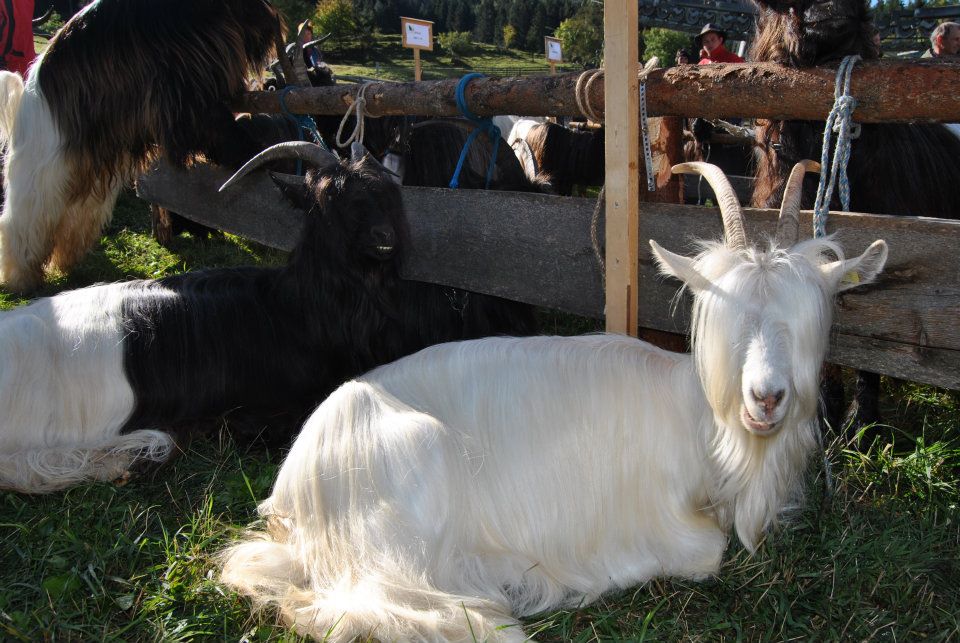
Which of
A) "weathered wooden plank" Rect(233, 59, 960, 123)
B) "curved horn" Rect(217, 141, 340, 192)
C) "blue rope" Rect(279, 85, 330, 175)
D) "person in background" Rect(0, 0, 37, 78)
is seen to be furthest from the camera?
"person in background" Rect(0, 0, 37, 78)

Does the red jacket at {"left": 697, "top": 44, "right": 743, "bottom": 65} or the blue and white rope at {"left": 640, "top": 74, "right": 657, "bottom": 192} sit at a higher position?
the red jacket at {"left": 697, "top": 44, "right": 743, "bottom": 65}

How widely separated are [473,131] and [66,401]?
2.46 metres

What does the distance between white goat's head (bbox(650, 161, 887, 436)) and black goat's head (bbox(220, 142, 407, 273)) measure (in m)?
1.55

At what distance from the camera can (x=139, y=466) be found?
3.32m

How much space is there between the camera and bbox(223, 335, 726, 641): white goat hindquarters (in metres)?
2.41

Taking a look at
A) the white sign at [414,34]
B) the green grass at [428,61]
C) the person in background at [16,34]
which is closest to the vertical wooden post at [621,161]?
the person in background at [16,34]

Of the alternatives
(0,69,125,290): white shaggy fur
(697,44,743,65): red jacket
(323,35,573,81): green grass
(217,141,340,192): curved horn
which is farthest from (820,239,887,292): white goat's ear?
(323,35,573,81): green grass

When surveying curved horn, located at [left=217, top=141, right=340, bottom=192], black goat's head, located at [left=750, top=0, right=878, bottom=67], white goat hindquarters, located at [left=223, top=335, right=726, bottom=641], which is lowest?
white goat hindquarters, located at [left=223, top=335, right=726, bottom=641]

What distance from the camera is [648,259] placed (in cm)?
332

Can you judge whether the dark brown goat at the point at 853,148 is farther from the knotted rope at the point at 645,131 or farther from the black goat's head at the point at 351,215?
the black goat's head at the point at 351,215

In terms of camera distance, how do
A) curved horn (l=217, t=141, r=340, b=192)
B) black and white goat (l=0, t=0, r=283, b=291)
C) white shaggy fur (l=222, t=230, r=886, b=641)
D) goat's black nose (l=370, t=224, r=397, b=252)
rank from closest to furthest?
→ white shaggy fur (l=222, t=230, r=886, b=641)
goat's black nose (l=370, t=224, r=397, b=252)
curved horn (l=217, t=141, r=340, b=192)
black and white goat (l=0, t=0, r=283, b=291)

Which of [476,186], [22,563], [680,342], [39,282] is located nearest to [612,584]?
[680,342]

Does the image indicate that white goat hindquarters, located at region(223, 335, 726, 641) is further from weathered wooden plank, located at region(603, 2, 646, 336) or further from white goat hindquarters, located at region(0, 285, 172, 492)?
white goat hindquarters, located at region(0, 285, 172, 492)

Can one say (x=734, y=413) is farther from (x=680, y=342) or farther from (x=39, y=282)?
(x=39, y=282)
